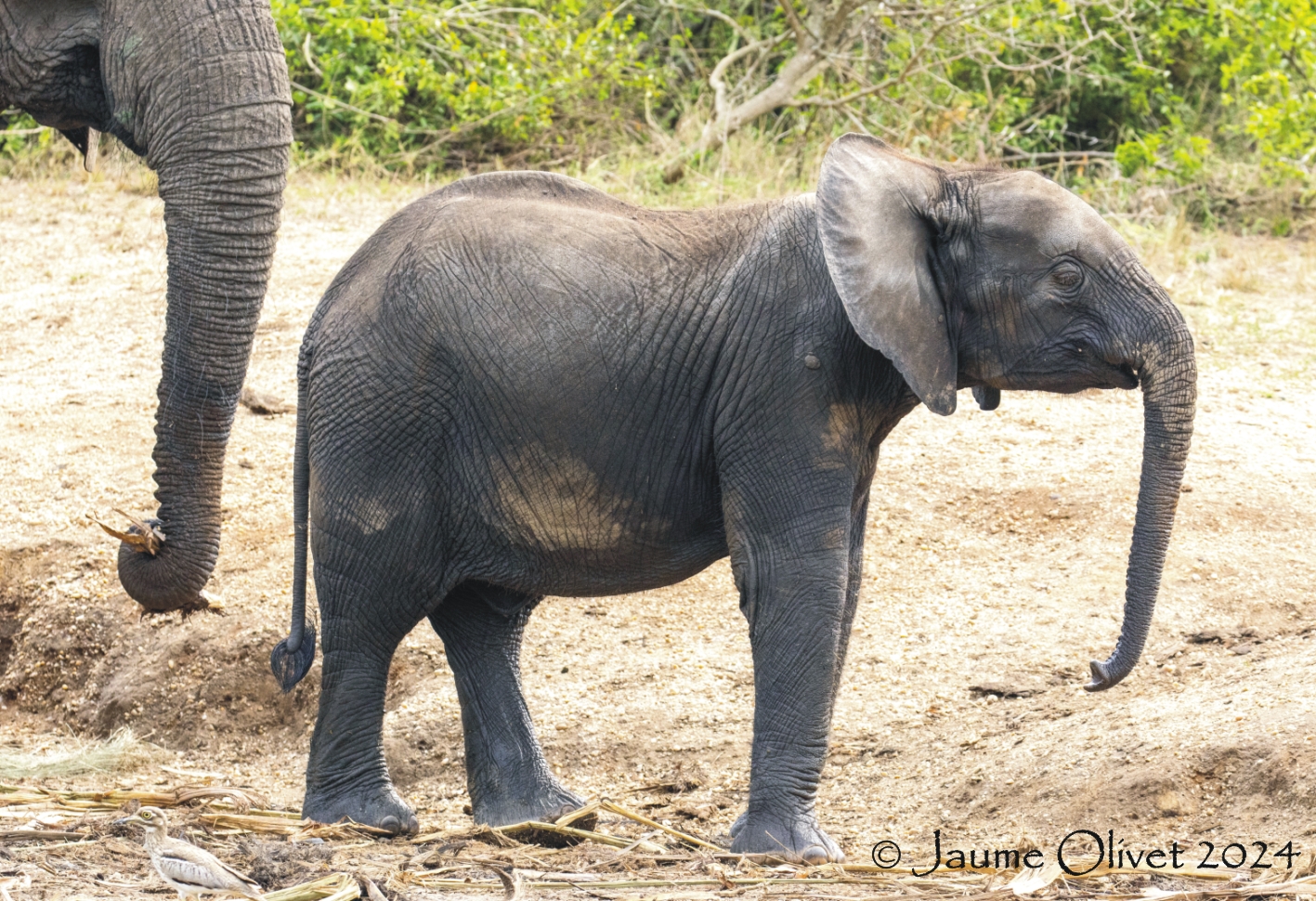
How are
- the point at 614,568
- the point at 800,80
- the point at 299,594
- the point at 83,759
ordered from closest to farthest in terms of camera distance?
1. the point at 614,568
2. the point at 299,594
3. the point at 83,759
4. the point at 800,80

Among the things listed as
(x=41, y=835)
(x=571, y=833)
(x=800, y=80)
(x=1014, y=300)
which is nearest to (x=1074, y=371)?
(x=1014, y=300)

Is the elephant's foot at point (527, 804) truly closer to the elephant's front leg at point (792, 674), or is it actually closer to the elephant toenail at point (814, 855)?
the elephant's front leg at point (792, 674)

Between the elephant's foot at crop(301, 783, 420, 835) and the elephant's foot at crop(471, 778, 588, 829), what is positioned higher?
the elephant's foot at crop(301, 783, 420, 835)

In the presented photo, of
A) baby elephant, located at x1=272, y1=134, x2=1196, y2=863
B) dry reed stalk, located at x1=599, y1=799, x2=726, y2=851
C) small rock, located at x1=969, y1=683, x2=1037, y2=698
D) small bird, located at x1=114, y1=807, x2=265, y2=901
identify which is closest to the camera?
small bird, located at x1=114, y1=807, x2=265, y2=901

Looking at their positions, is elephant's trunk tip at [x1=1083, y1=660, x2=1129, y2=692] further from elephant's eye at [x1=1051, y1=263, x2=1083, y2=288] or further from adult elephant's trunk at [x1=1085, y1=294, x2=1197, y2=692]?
elephant's eye at [x1=1051, y1=263, x2=1083, y2=288]

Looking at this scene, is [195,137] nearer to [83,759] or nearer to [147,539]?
[147,539]

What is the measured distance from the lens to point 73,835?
4.17 meters

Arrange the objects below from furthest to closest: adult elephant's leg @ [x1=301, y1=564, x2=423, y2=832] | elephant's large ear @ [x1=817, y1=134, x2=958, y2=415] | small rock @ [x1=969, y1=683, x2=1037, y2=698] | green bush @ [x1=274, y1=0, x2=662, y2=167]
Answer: green bush @ [x1=274, y1=0, x2=662, y2=167]
small rock @ [x1=969, y1=683, x2=1037, y2=698]
adult elephant's leg @ [x1=301, y1=564, x2=423, y2=832]
elephant's large ear @ [x1=817, y1=134, x2=958, y2=415]

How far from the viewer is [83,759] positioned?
20.0 ft

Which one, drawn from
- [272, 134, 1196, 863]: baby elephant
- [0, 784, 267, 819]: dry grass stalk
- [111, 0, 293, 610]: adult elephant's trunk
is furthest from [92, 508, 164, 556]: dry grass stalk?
[0, 784, 267, 819]: dry grass stalk

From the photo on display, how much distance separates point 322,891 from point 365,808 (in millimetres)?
1461

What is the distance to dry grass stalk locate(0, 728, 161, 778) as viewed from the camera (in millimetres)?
5832

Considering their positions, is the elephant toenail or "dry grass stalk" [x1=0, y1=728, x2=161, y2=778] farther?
"dry grass stalk" [x1=0, y1=728, x2=161, y2=778]

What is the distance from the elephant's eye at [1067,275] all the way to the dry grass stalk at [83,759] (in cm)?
374
